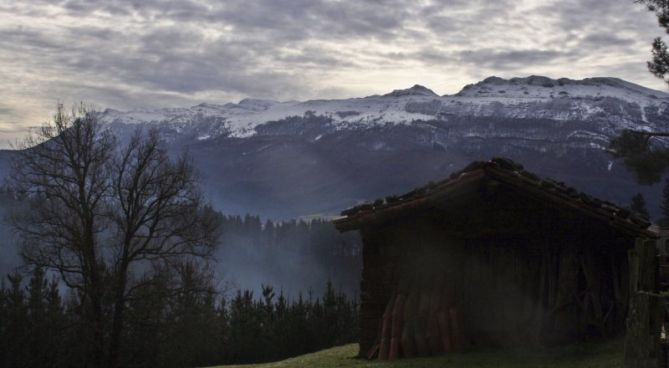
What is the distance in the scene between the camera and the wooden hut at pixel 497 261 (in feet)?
63.1

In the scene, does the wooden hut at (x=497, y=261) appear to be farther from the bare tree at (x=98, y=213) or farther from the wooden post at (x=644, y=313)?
the bare tree at (x=98, y=213)

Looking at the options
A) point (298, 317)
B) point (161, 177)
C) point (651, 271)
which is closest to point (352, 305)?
point (298, 317)

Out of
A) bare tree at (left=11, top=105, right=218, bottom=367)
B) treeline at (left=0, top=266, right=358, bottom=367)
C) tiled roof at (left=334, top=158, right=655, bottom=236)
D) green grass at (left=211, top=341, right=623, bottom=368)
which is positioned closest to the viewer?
green grass at (left=211, top=341, right=623, bottom=368)

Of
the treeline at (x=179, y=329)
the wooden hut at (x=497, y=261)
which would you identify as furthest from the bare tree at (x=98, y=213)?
the wooden hut at (x=497, y=261)

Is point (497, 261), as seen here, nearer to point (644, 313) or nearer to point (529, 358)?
point (529, 358)

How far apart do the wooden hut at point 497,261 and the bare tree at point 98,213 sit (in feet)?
81.7

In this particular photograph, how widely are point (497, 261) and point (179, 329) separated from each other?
29411 millimetres

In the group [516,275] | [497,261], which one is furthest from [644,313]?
[497,261]

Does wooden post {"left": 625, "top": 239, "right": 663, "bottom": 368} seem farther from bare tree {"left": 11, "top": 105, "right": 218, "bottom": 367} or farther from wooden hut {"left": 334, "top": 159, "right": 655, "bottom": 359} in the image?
bare tree {"left": 11, "top": 105, "right": 218, "bottom": 367}

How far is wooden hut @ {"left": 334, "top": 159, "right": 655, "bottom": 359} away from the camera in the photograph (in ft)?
63.1

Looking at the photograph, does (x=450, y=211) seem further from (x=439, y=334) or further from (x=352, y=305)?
(x=352, y=305)

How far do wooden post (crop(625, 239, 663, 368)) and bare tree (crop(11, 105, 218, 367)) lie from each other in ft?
112

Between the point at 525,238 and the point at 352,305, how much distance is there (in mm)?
47334

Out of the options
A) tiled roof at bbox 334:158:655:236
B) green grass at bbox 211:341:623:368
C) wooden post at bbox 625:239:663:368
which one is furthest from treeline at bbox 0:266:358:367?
wooden post at bbox 625:239:663:368
